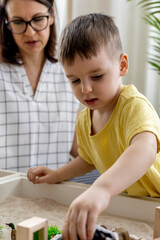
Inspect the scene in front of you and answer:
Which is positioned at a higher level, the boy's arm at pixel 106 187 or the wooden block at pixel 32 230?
the boy's arm at pixel 106 187

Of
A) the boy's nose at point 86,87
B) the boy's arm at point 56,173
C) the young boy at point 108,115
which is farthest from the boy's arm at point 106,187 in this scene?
the boy's arm at point 56,173

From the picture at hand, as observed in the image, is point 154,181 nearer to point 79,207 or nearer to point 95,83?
point 95,83

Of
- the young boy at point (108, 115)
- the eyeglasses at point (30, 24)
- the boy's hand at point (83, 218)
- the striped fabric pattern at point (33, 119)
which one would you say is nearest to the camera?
the boy's hand at point (83, 218)

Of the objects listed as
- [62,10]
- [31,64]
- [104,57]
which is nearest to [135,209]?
[104,57]

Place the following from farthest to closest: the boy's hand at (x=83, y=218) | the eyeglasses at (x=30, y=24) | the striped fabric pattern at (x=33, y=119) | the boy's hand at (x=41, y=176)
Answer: the striped fabric pattern at (x=33, y=119) → the eyeglasses at (x=30, y=24) → the boy's hand at (x=41, y=176) → the boy's hand at (x=83, y=218)

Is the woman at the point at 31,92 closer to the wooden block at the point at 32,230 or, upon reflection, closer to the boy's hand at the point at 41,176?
the boy's hand at the point at 41,176

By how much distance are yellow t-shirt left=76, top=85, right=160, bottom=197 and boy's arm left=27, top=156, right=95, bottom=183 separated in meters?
0.05

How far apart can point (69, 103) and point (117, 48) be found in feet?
3.16

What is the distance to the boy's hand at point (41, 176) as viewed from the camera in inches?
41.1

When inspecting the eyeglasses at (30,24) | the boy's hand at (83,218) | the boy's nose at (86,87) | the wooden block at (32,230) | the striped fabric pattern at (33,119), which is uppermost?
the eyeglasses at (30,24)

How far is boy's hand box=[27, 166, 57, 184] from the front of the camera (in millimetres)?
1043

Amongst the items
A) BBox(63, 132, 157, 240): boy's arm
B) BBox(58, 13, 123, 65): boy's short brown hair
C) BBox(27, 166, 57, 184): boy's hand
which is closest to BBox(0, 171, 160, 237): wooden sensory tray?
BBox(27, 166, 57, 184): boy's hand

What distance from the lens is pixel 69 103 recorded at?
1.87m

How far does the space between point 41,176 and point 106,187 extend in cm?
51
